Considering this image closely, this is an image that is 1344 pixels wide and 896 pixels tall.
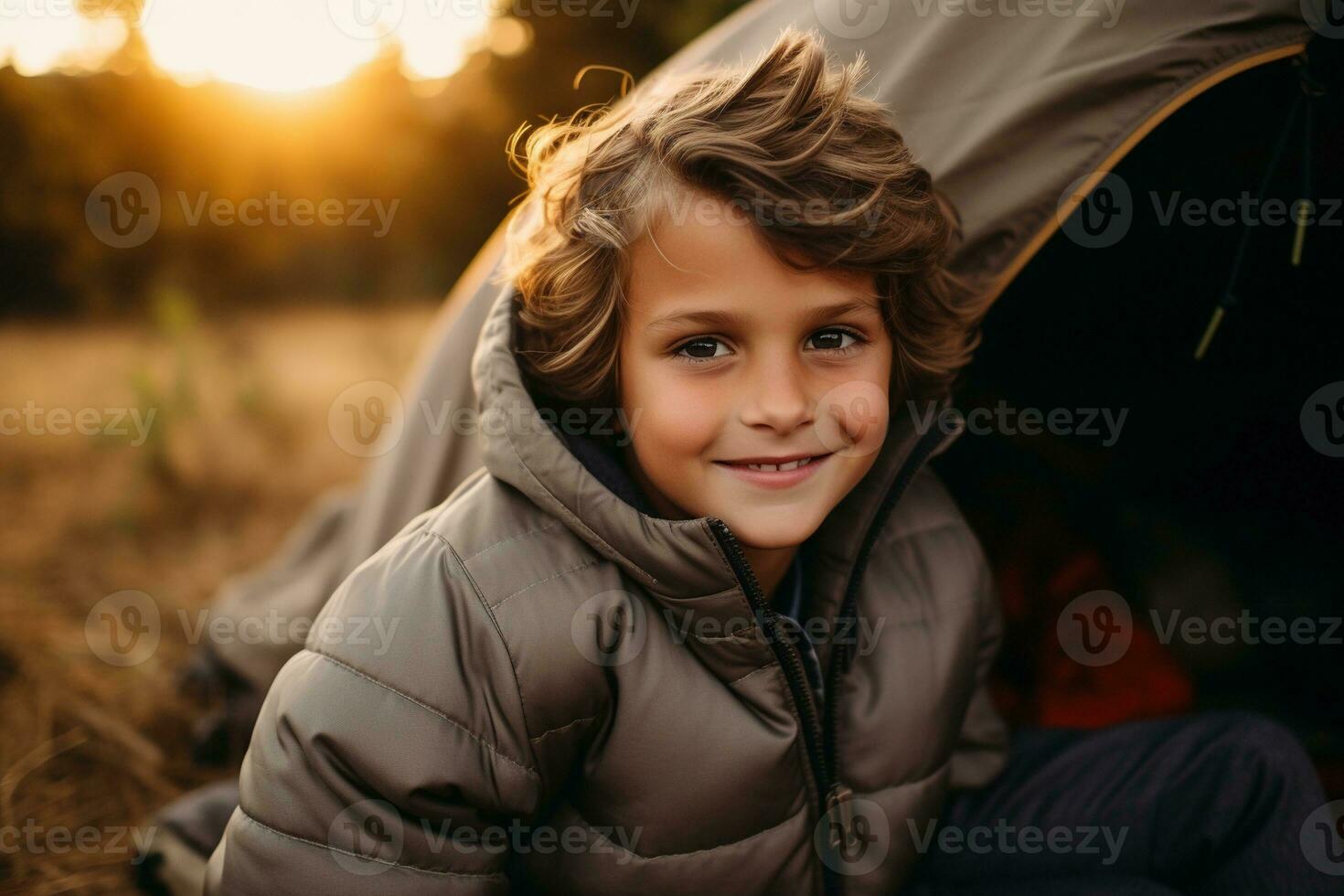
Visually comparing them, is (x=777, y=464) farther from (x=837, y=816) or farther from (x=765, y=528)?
(x=837, y=816)

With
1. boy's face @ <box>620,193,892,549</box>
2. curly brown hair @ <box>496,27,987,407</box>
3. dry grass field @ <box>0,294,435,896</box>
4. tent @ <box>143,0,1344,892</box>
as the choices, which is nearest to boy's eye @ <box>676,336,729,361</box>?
boy's face @ <box>620,193,892,549</box>

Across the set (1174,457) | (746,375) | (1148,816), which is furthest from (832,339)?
(1174,457)

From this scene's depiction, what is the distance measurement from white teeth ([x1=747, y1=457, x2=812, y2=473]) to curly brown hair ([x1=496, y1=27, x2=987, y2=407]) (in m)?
0.24

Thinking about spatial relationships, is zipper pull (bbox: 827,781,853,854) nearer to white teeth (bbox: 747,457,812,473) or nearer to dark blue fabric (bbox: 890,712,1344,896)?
dark blue fabric (bbox: 890,712,1344,896)

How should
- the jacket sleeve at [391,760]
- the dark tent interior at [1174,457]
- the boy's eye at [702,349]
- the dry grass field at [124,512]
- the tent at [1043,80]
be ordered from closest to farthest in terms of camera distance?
the jacket sleeve at [391,760] → the boy's eye at [702,349] → the tent at [1043,80] → the dark tent interior at [1174,457] → the dry grass field at [124,512]

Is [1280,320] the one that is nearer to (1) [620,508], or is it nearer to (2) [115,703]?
(1) [620,508]

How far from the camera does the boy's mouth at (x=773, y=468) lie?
1186mm

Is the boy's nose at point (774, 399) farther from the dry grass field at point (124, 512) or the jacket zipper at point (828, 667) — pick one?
the dry grass field at point (124, 512)

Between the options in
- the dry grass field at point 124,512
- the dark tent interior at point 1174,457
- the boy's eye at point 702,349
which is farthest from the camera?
the dry grass field at point 124,512

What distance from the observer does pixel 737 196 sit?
112 centimetres

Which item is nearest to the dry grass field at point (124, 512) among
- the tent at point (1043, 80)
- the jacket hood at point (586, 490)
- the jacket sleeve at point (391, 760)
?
the jacket sleeve at point (391, 760)

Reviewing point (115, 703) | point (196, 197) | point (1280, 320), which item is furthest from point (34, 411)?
point (1280, 320)

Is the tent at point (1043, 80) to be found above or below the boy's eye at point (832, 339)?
above

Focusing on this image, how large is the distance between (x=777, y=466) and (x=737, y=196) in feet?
1.13
